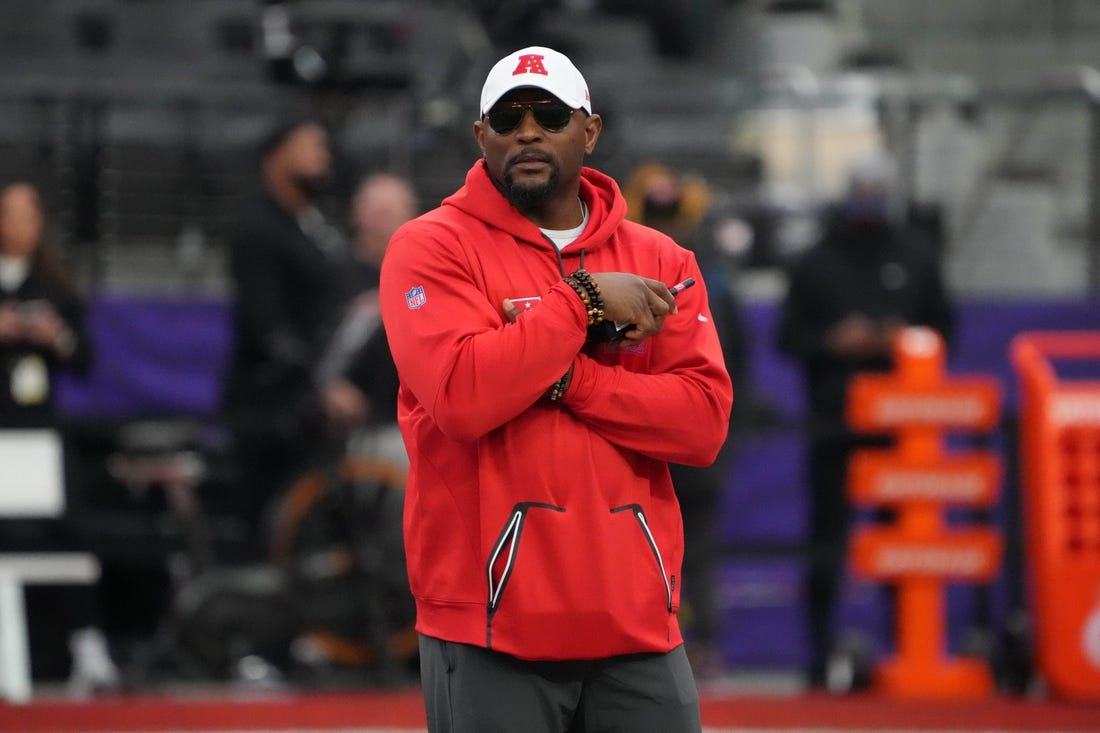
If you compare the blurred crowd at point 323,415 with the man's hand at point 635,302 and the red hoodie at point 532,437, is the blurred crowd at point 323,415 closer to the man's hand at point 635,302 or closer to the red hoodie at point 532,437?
the red hoodie at point 532,437

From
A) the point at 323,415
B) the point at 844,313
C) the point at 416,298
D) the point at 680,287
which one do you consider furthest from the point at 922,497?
the point at 416,298

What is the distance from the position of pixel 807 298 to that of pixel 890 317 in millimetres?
387

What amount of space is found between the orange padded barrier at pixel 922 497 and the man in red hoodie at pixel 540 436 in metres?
4.70

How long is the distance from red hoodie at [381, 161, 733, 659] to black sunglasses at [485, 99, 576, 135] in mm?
153

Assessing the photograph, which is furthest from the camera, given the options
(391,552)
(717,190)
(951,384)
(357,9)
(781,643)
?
(717,190)

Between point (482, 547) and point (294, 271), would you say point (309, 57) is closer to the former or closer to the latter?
point (294, 271)

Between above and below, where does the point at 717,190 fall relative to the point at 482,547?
above

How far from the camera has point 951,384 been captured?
8.33m

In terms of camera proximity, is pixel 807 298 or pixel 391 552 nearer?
pixel 391 552

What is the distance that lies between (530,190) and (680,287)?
349mm

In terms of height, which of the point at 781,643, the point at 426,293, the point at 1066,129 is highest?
the point at 1066,129

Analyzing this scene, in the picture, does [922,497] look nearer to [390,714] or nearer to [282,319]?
[390,714]

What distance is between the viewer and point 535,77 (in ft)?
11.4

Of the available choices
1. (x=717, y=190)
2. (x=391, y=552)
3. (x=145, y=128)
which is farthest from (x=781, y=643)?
(x=145, y=128)
